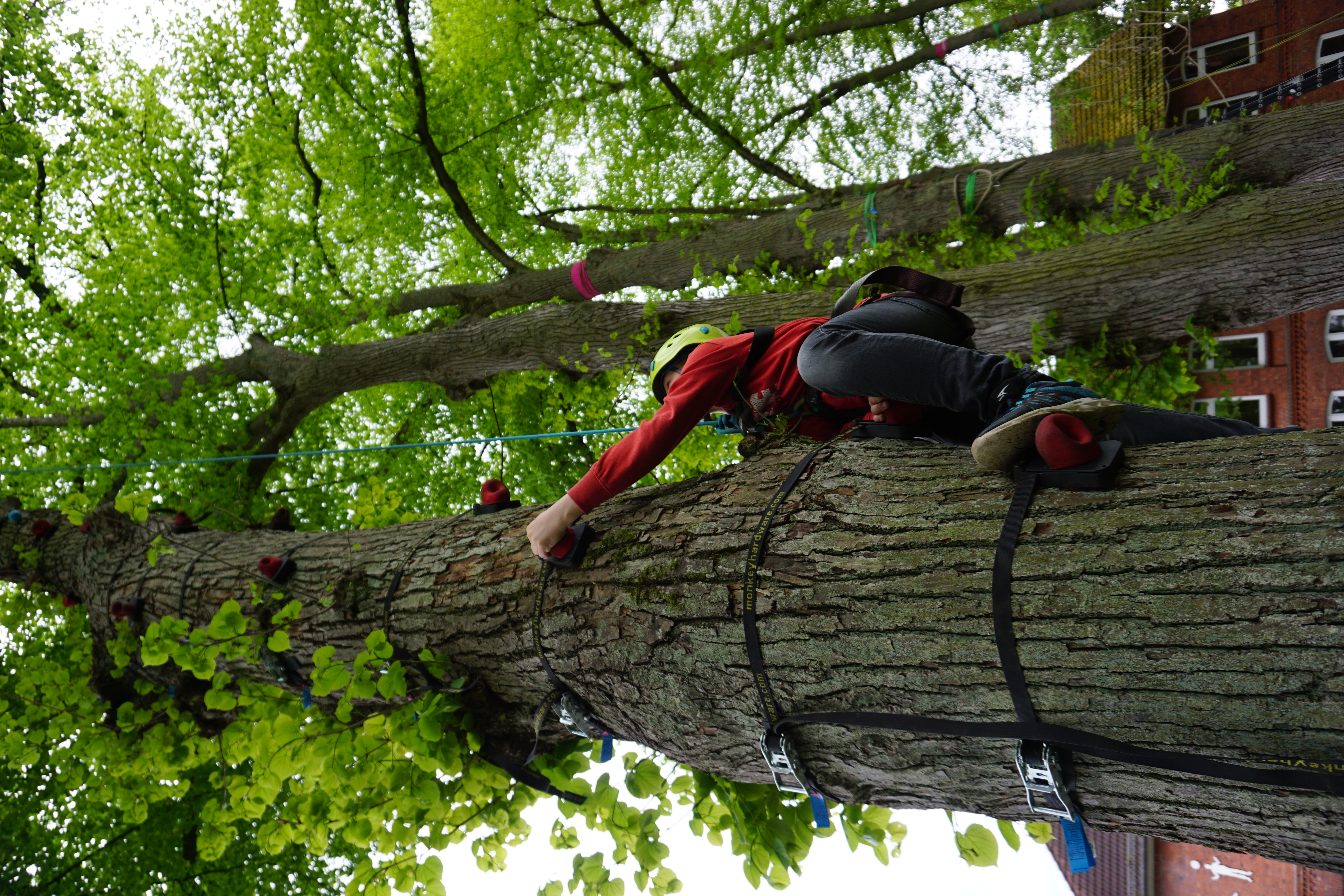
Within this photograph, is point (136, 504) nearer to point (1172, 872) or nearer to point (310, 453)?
point (310, 453)

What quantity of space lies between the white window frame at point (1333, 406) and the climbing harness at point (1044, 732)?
553 inches

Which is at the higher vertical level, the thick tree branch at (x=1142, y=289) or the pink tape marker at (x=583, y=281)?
the pink tape marker at (x=583, y=281)

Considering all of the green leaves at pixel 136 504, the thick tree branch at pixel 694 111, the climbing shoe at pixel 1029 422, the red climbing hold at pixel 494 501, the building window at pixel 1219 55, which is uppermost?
the building window at pixel 1219 55

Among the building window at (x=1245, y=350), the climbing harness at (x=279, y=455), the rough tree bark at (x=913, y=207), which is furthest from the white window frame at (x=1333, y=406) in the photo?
the climbing harness at (x=279, y=455)

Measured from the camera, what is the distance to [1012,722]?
135 centimetres

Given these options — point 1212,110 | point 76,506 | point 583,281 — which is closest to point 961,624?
point 76,506

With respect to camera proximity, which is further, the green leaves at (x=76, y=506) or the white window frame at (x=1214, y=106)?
the white window frame at (x=1214, y=106)

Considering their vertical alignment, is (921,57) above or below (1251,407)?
above

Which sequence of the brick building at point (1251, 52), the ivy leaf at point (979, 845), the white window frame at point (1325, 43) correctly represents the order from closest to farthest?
the ivy leaf at point (979, 845), the white window frame at point (1325, 43), the brick building at point (1251, 52)

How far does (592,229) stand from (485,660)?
28.5ft

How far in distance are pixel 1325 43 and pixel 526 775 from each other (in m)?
18.3

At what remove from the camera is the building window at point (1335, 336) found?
11.2m

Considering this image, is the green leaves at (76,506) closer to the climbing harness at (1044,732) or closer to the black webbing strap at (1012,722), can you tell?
the black webbing strap at (1012,722)

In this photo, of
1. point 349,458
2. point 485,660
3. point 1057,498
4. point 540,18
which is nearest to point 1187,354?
point 1057,498
